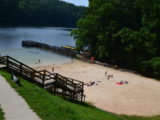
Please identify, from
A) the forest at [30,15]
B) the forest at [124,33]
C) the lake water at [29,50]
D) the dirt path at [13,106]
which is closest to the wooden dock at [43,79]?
the dirt path at [13,106]

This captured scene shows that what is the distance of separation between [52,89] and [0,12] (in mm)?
119480

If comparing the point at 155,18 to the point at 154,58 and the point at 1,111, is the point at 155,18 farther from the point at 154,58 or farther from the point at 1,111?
the point at 1,111

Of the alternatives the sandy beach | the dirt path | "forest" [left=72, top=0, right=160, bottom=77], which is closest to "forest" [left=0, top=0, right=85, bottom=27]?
"forest" [left=72, top=0, right=160, bottom=77]

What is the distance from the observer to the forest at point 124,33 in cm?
3170

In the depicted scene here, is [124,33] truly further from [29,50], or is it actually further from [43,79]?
[29,50]

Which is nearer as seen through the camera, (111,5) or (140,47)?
(140,47)

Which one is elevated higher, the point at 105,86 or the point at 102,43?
the point at 102,43

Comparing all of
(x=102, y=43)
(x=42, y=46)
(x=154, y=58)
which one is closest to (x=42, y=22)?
(x=42, y=46)

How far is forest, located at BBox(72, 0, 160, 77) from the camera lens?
31.7 meters

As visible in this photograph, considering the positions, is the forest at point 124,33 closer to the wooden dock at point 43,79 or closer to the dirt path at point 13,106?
the wooden dock at point 43,79

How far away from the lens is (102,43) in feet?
129

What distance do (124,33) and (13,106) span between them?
94.3 feet

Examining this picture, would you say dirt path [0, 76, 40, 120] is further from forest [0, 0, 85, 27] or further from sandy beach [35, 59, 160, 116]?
forest [0, 0, 85, 27]

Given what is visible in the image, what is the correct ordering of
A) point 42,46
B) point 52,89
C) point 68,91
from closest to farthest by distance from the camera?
point 52,89
point 68,91
point 42,46
